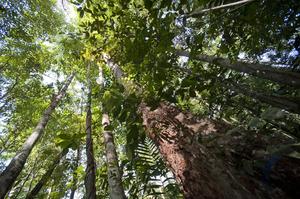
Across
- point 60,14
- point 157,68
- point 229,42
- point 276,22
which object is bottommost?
point 157,68

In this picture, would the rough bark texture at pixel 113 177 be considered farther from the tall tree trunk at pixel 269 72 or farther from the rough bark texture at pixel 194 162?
the tall tree trunk at pixel 269 72

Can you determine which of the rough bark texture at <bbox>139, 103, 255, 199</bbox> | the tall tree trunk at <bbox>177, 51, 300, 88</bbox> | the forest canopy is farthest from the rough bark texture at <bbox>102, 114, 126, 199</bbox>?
the tall tree trunk at <bbox>177, 51, 300, 88</bbox>

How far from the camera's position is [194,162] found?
5.73ft

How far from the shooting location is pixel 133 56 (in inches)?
64.0

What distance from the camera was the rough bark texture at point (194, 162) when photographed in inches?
53.7

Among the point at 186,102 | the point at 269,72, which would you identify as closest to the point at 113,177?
the point at 186,102

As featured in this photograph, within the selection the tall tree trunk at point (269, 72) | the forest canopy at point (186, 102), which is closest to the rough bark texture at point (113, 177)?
the forest canopy at point (186, 102)

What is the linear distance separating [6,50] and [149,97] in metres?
10.6

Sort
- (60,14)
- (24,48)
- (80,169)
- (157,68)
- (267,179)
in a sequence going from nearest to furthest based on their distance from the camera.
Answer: (267,179) → (157,68) → (80,169) → (24,48) → (60,14)

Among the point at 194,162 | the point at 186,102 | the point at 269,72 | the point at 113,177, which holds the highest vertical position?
the point at 269,72

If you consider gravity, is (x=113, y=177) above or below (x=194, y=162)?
above

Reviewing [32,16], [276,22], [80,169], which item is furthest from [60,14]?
[276,22]

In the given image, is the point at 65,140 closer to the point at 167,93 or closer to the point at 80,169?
the point at 167,93

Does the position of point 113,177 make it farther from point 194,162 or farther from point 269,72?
point 269,72
